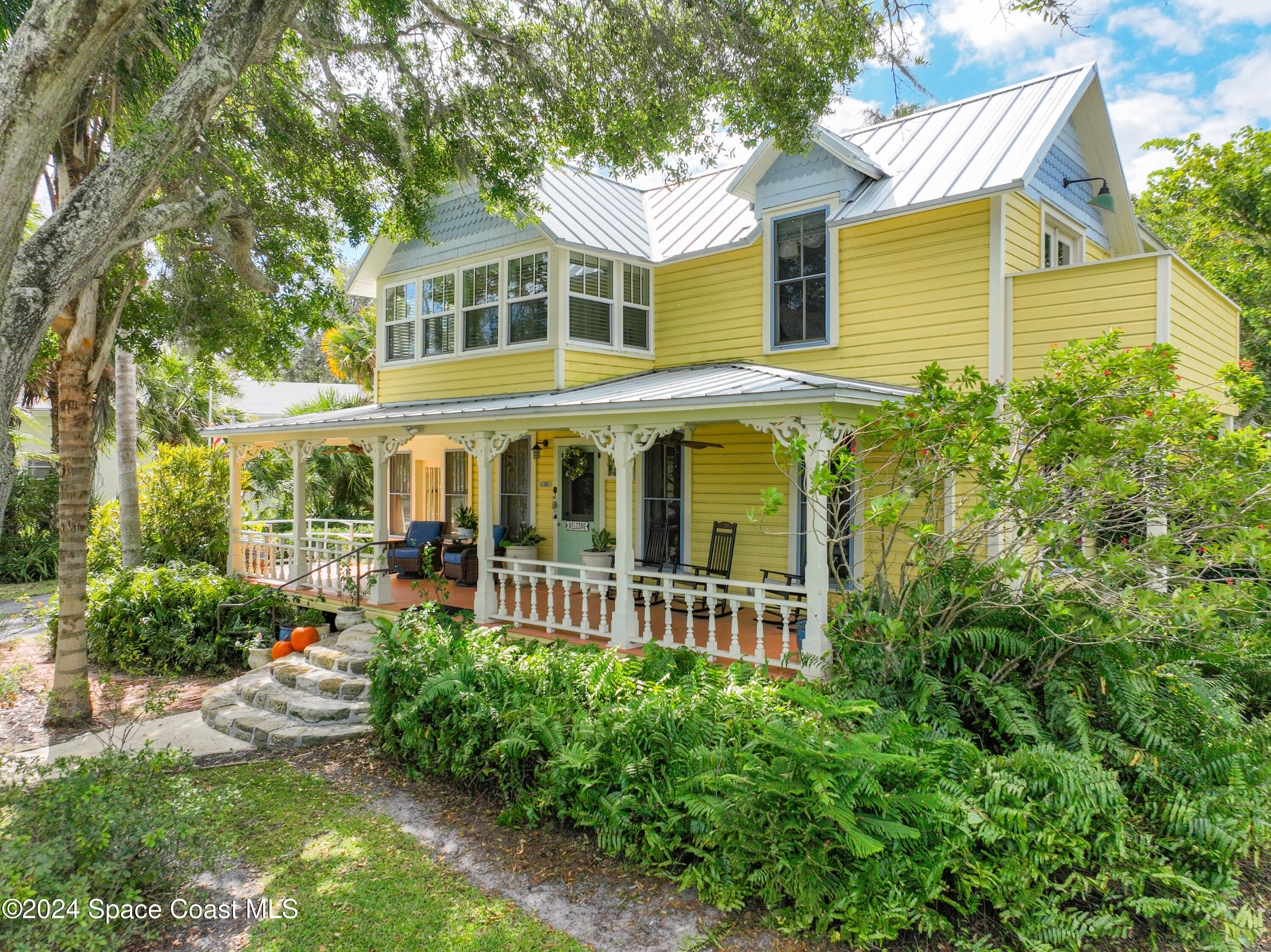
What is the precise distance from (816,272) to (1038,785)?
23.7ft

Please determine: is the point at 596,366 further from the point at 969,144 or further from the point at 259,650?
the point at 259,650

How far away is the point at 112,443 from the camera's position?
67.8 ft

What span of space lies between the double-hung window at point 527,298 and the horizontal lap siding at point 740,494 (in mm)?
2903

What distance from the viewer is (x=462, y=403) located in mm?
11875

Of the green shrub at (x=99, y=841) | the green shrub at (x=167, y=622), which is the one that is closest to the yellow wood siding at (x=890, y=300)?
the green shrub at (x=167, y=622)

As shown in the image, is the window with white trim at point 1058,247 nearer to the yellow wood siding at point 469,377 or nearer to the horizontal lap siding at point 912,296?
the horizontal lap siding at point 912,296

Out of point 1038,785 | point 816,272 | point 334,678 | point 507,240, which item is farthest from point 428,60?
point 1038,785

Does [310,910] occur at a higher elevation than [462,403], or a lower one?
lower

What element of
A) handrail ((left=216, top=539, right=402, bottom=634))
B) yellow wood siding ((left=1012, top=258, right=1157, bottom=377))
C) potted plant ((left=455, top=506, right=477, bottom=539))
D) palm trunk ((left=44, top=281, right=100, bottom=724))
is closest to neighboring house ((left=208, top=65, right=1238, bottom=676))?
yellow wood siding ((left=1012, top=258, right=1157, bottom=377))

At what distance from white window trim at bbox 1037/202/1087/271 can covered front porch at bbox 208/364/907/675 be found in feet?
8.92

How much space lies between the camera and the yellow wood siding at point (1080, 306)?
8078mm

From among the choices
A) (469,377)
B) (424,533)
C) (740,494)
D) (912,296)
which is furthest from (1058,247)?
(424,533)

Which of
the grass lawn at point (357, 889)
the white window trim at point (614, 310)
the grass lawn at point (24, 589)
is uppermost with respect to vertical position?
the white window trim at point (614, 310)

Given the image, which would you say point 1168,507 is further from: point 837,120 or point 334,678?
point 334,678
